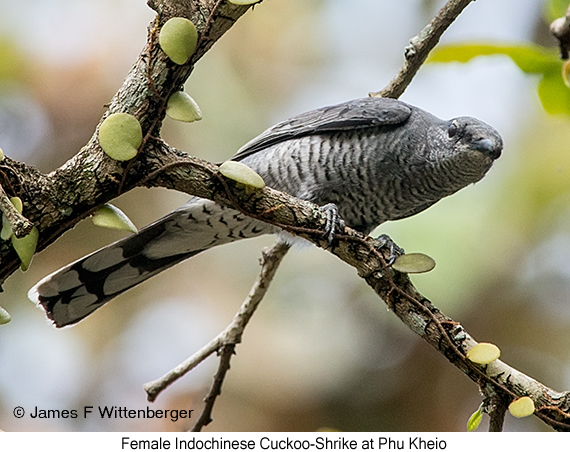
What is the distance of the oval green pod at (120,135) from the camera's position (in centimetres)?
140

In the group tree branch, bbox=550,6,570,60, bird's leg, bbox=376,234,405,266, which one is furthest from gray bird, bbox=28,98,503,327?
tree branch, bbox=550,6,570,60

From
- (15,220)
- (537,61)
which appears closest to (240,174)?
(15,220)

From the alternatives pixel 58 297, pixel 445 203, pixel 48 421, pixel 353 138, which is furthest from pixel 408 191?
pixel 48 421

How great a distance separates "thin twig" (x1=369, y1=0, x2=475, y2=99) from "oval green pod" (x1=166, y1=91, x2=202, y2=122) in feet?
3.70

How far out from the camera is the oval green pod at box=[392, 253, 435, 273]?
5.55 ft

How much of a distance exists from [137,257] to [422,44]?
1.35 meters

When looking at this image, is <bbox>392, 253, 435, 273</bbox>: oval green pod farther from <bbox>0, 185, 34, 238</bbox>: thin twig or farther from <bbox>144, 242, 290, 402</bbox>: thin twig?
<bbox>0, 185, 34, 238</bbox>: thin twig

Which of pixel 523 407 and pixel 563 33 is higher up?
pixel 563 33

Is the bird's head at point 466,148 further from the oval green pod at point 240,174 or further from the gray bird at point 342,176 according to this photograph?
the oval green pod at point 240,174

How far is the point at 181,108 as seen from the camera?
4.73ft

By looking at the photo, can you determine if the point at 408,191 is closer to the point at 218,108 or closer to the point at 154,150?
the point at 154,150

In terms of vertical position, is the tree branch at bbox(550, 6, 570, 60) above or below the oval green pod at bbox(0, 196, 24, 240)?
above

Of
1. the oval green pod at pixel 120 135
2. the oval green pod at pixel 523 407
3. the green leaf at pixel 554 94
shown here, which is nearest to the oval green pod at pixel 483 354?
the oval green pod at pixel 523 407

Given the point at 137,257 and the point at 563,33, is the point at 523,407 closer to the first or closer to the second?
the point at 563,33
